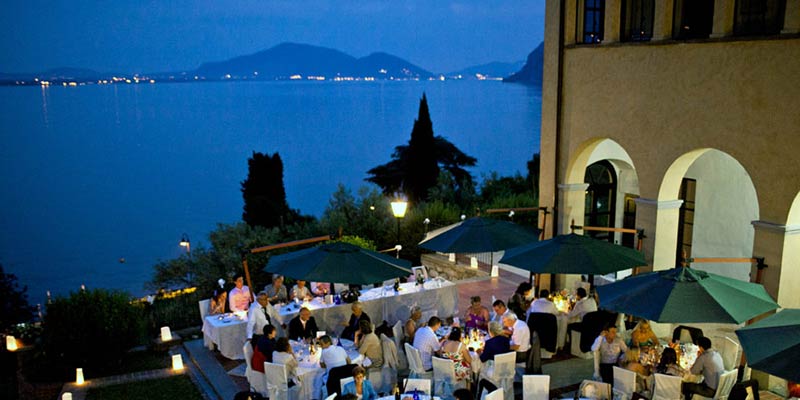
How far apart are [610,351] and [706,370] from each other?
→ 131cm

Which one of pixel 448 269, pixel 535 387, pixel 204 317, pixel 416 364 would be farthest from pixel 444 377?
pixel 448 269

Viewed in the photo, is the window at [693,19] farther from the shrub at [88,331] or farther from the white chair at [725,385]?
the shrub at [88,331]

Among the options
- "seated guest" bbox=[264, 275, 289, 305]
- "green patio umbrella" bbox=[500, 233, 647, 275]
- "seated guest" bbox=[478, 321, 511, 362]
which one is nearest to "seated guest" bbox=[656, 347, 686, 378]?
"green patio umbrella" bbox=[500, 233, 647, 275]

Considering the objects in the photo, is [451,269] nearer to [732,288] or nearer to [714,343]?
[714,343]

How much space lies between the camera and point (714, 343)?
11.2 m

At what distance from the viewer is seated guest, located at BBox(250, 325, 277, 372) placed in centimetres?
1048

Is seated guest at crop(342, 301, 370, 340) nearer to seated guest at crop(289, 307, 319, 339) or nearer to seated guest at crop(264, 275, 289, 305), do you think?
seated guest at crop(289, 307, 319, 339)

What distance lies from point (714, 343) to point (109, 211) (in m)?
114

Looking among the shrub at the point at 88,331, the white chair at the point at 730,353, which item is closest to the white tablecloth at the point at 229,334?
the shrub at the point at 88,331

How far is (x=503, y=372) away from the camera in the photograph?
10203mm

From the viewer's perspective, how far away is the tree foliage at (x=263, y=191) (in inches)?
1673

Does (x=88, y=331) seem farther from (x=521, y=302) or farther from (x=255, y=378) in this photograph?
(x=521, y=302)

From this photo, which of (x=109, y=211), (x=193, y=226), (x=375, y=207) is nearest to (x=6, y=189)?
(x=109, y=211)

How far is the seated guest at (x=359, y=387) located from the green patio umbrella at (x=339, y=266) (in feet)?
7.53
